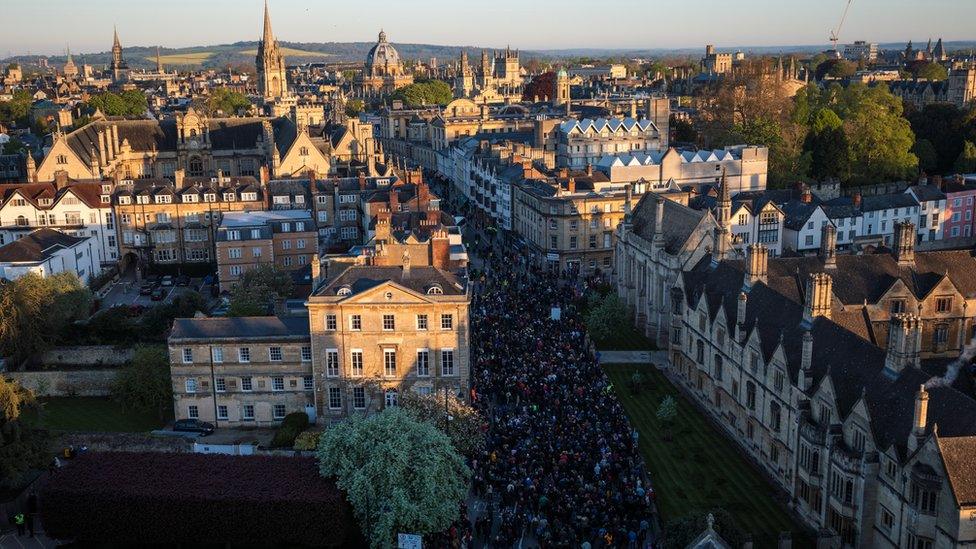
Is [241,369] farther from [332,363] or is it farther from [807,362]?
[807,362]

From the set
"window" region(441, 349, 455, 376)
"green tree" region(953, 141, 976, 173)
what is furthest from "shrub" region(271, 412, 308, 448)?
"green tree" region(953, 141, 976, 173)

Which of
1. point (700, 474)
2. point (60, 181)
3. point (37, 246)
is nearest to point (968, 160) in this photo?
point (700, 474)

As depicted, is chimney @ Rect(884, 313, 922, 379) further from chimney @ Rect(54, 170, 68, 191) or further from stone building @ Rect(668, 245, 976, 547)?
chimney @ Rect(54, 170, 68, 191)

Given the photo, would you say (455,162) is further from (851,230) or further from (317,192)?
(851,230)

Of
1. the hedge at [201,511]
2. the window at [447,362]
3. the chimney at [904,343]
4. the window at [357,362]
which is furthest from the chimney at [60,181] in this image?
the chimney at [904,343]

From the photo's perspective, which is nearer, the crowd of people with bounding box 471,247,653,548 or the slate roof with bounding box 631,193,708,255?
the crowd of people with bounding box 471,247,653,548

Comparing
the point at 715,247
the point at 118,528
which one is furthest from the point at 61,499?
the point at 715,247
